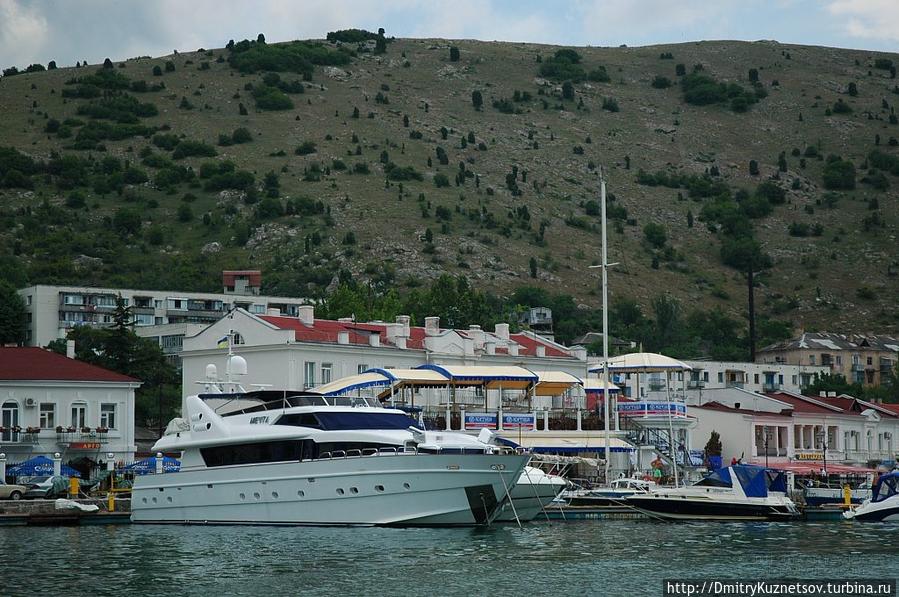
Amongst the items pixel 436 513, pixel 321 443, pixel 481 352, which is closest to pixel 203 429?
pixel 321 443

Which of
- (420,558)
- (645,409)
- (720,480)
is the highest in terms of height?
(645,409)

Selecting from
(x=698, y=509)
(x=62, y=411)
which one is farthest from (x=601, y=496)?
(x=62, y=411)

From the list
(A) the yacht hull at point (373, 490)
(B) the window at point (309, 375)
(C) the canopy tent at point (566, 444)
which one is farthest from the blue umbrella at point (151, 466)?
(C) the canopy tent at point (566, 444)

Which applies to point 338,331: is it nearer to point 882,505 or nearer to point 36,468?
point 36,468

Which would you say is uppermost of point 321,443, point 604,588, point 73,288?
point 73,288

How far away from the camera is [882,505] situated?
62.2 meters

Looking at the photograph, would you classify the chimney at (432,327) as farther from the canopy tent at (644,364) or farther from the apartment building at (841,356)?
the apartment building at (841,356)

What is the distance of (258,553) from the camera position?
47.2 metres

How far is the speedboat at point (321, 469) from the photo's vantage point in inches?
2080

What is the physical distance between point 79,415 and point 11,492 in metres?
11.6

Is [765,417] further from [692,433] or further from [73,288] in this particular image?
[73,288]

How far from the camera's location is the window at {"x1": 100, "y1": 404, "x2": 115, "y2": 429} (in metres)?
76.7

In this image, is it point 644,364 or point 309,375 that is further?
point 644,364

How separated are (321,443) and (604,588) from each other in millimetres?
17588
